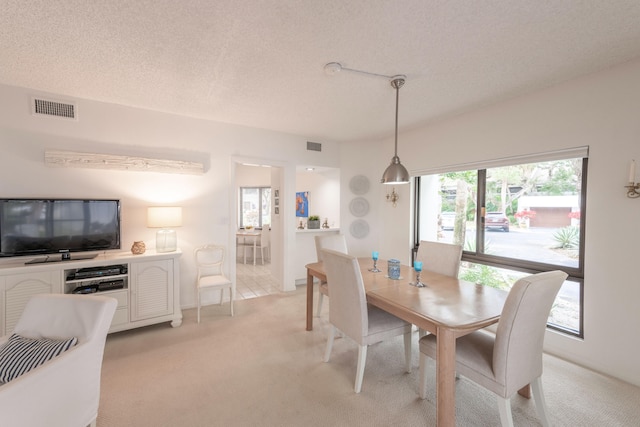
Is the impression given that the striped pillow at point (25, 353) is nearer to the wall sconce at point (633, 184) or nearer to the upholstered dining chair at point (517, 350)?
the upholstered dining chair at point (517, 350)

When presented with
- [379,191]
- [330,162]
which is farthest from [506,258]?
[330,162]

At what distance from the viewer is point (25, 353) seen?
132cm

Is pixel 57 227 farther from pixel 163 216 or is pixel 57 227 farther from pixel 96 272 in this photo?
pixel 163 216

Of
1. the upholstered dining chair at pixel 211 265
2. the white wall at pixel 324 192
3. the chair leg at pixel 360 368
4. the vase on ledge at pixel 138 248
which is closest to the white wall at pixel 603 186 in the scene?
the chair leg at pixel 360 368

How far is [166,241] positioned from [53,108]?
175cm

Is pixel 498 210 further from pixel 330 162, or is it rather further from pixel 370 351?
pixel 330 162

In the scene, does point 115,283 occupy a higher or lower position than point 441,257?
lower

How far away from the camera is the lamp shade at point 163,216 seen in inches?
118

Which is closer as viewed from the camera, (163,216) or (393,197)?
(163,216)

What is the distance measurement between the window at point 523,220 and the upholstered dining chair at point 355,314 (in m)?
1.65

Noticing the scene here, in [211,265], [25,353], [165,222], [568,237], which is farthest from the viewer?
[211,265]

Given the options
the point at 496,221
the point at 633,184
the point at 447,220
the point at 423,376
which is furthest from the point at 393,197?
the point at 423,376

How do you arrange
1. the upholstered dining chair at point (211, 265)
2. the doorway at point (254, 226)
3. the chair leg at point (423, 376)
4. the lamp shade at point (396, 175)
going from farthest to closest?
the doorway at point (254, 226), the upholstered dining chair at point (211, 265), the lamp shade at point (396, 175), the chair leg at point (423, 376)

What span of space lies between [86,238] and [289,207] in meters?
2.44
